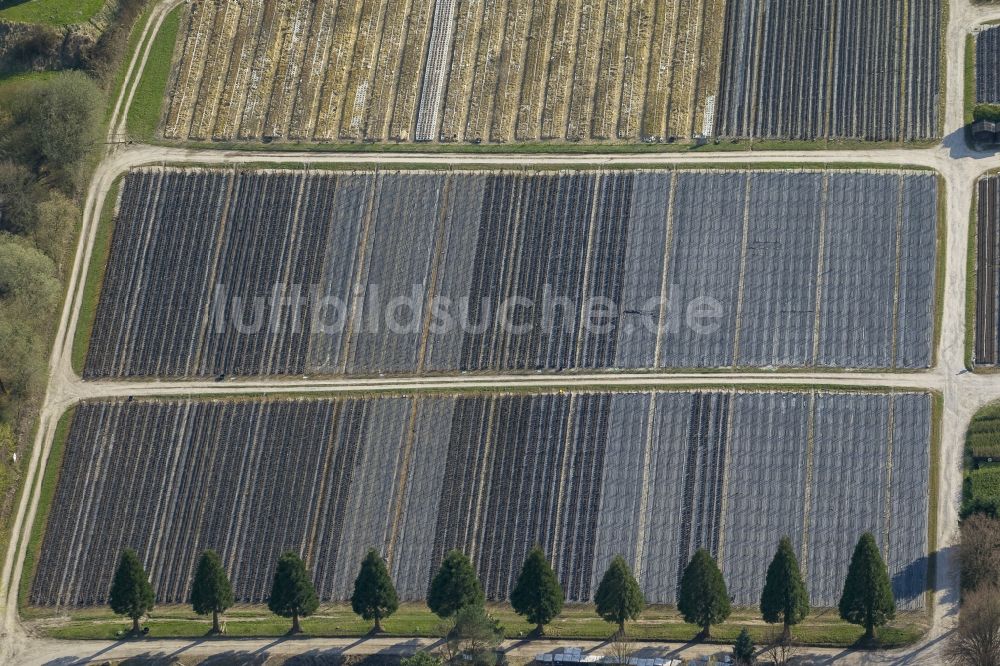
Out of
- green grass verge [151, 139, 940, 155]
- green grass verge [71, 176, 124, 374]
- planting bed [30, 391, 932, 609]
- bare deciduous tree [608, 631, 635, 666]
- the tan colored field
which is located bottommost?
bare deciduous tree [608, 631, 635, 666]

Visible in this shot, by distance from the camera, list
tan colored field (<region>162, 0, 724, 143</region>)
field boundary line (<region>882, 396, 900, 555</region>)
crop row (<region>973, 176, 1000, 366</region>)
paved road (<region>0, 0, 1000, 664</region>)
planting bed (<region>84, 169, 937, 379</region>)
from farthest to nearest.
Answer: tan colored field (<region>162, 0, 724, 143</region>)
planting bed (<region>84, 169, 937, 379</region>)
crop row (<region>973, 176, 1000, 366</region>)
field boundary line (<region>882, 396, 900, 555</region>)
paved road (<region>0, 0, 1000, 664</region>)

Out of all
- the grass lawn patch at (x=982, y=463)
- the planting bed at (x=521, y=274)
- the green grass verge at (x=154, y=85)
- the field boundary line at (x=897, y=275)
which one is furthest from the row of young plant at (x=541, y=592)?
the green grass verge at (x=154, y=85)

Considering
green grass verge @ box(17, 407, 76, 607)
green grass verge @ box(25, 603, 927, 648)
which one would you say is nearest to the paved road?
green grass verge @ box(17, 407, 76, 607)

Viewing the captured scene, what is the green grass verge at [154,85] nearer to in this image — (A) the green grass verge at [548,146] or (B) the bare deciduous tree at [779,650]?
(A) the green grass verge at [548,146]

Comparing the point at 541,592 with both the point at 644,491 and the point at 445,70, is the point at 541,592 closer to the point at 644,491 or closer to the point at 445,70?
the point at 644,491

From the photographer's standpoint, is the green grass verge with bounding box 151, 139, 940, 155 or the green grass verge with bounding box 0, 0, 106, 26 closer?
the green grass verge with bounding box 151, 139, 940, 155

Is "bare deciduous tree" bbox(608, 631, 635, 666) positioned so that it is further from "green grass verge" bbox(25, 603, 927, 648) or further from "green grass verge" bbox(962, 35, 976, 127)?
"green grass verge" bbox(962, 35, 976, 127)

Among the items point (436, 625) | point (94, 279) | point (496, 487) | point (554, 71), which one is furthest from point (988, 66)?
point (94, 279)
